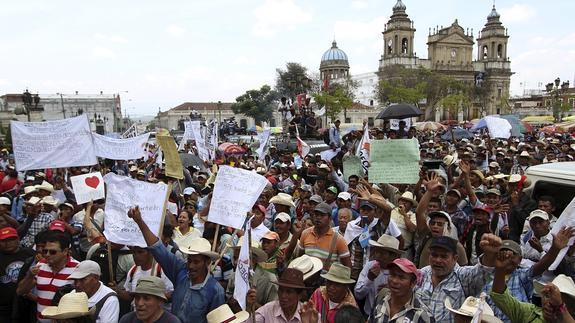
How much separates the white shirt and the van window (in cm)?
480

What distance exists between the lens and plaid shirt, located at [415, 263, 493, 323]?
356cm

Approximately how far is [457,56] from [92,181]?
93.1 metres

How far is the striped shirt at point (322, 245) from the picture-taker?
15.7ft

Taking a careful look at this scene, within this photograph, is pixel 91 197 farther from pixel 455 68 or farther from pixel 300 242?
pixel 455 68

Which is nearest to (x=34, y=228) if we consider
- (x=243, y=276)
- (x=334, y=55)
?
(x=243, y=276)

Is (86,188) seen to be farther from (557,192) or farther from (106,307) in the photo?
(557,192)

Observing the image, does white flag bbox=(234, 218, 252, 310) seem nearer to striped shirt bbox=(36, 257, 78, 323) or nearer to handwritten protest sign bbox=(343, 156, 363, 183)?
striped shirt bbox=(36, 257, 78, 323)

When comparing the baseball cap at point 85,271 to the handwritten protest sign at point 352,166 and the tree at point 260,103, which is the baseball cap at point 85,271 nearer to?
→ the handwritten protest sign at point 352,166

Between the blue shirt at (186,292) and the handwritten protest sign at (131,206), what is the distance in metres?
0.51

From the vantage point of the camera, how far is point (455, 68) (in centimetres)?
8919

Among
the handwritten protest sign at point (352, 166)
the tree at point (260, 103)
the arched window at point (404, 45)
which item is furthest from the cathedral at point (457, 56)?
the handwritten protest sign at point (352, 166)

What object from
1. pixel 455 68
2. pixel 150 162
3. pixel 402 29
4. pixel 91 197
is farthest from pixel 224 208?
pixel 455 68

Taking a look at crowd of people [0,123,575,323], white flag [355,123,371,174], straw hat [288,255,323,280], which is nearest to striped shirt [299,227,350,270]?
crowd of people [0,123,575,323]

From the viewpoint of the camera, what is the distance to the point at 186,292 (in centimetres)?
394
